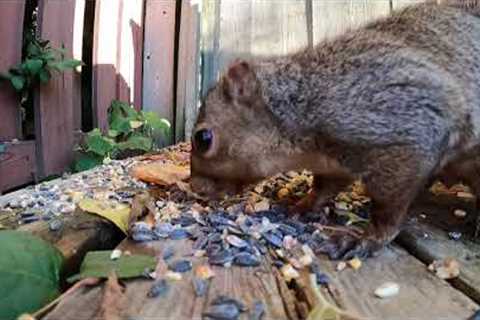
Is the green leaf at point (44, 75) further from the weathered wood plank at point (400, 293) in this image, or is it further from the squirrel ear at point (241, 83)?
the weathered wood plank at point (400, 293)

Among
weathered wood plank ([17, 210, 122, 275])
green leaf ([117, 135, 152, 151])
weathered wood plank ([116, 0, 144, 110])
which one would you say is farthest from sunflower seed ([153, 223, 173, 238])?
weathered wood plank ([116, 0, 144, 110])

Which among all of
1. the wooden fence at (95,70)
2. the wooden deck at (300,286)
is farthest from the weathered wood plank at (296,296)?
the wooden fence at (95,70)

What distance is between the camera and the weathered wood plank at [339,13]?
417 cm

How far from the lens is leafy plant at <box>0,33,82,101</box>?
2719 mm

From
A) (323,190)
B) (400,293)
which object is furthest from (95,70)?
(400,293)

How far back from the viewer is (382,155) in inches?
70.2

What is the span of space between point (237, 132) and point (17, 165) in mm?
1199

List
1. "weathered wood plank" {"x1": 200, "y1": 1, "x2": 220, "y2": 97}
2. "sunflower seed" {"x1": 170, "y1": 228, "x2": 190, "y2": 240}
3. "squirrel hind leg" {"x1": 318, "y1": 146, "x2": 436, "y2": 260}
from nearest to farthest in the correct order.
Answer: "sunflower seed" {"x1": 170, "y1": 228, "x2": 190, "y2": 240}
"squirrel hind leg" {"x1": 318, "y1": 146, "x2": 436, "y2": 260}
"weathered wood plank" {"x1": 200, "y1": 1, "x2": 220, "y2": 97}

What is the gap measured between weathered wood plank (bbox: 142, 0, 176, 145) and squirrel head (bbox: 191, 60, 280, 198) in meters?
2.33

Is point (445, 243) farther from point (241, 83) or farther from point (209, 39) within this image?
point (209, 39)

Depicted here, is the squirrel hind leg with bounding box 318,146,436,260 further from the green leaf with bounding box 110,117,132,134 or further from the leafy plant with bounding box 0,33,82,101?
the green leaf with bounding box 110,117,132,134

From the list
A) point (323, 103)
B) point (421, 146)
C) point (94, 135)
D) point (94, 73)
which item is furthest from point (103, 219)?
point (94, 73)

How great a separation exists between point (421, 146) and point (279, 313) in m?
0.85

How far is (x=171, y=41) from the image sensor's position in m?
4.44
